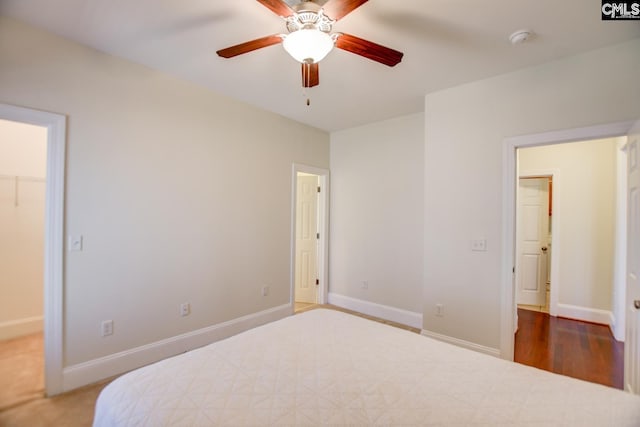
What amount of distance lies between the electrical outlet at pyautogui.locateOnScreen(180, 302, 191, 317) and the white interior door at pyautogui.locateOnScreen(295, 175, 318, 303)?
1924mm

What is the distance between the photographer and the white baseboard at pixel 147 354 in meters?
2.16

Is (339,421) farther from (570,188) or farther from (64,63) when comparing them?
(570,188)

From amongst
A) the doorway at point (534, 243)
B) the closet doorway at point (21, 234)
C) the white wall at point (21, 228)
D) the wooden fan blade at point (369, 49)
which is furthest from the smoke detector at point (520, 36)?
the white wall at point (21, 228)

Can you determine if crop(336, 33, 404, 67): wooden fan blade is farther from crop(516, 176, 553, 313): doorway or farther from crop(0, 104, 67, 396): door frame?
crop(516, 176, 553, 313): doorway

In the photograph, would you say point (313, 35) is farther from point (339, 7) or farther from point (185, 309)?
point (185, 309)

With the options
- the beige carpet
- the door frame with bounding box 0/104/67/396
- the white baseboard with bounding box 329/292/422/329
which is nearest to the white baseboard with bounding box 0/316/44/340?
the beige carpet

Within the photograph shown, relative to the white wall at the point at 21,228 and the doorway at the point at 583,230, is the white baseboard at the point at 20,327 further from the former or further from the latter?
the doorway at the point at 583,230

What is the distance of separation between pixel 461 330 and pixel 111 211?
3183 mm

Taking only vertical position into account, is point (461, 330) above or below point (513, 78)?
below

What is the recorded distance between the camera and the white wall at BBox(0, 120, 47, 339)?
121 inches

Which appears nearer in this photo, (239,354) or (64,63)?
(239,354)

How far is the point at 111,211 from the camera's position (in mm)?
2332

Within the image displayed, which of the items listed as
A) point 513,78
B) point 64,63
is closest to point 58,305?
point 64,63

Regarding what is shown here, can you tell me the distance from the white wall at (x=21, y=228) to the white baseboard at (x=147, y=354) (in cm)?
164
